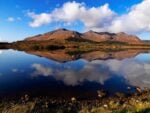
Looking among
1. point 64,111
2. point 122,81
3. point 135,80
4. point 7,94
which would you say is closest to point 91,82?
point 122,81

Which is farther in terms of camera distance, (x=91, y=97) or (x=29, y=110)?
(x=91, y=97)

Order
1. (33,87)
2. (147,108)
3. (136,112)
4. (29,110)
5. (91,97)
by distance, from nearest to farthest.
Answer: (136,112) → (147,108) → (29,110) → (91,97) → (33,87)

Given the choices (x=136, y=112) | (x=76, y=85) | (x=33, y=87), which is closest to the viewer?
(x=136, y=112)

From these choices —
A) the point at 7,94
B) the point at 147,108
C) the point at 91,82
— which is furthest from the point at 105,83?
the point at 147,108

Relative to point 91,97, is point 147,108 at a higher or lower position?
higher

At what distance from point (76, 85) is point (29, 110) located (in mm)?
20497

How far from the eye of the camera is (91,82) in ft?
145

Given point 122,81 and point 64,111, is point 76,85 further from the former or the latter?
point 64,111

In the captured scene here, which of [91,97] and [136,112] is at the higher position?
[136,112]

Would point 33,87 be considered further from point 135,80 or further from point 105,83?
point 135,80

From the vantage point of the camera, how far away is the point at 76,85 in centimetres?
4119

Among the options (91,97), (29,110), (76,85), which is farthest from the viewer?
(76,85)

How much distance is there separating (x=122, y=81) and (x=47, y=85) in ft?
42.8

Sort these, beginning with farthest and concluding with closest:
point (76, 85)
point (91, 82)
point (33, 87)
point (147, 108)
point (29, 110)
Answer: point (91, 82) < point (76, 85) < point (33, 87) < point (29, 110) < point (147, 108)
